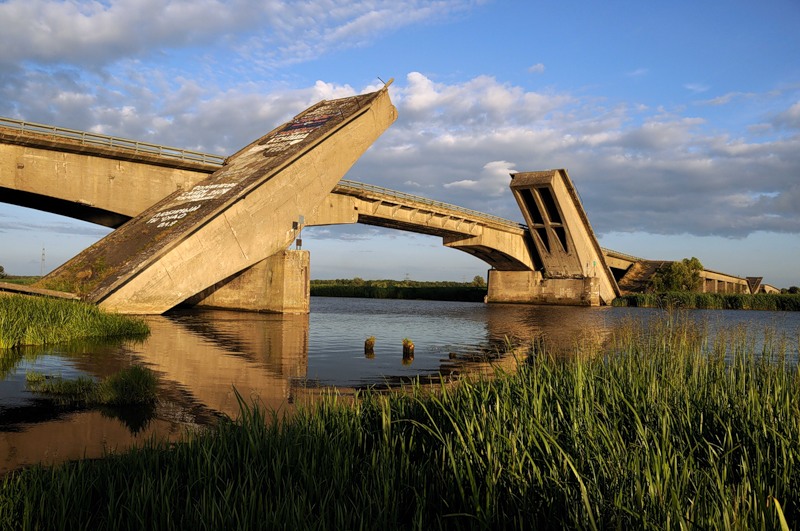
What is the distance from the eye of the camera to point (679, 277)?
7838 cm

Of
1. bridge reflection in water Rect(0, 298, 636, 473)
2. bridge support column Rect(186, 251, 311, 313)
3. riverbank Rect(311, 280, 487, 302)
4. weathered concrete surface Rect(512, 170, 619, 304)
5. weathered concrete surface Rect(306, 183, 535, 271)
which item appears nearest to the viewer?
bridge reflection in water Rect(0, 298, 636, 473)

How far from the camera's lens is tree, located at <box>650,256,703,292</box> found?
7800cm

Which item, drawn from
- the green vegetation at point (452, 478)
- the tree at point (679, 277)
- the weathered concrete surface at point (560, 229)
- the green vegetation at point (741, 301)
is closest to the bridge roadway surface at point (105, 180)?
the weathered concrete surface at point (560, 229)

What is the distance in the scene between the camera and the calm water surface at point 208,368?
8844 mm

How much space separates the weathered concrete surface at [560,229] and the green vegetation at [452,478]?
52.1m

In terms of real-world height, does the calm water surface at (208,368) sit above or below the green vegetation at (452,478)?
below

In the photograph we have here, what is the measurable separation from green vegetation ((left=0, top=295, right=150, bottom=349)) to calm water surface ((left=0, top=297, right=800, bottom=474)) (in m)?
0.91

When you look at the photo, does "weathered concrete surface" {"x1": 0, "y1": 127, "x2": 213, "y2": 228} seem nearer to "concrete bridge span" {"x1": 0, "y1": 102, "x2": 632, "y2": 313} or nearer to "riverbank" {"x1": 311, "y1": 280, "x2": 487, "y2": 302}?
"concrete bridge span" {"x1": 0, "y1": 102, "x2": 632, "y2": 313}

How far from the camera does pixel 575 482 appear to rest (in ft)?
16.6

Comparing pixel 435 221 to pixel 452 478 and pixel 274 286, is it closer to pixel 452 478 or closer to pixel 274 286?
pixel 274 286

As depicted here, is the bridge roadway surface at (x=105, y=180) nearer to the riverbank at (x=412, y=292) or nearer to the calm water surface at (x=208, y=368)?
the calm water surface at (x=208, y=368)

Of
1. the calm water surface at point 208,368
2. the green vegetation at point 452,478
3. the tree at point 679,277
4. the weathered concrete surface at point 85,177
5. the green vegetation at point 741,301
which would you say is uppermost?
the weathered concrete surface at point 85,177

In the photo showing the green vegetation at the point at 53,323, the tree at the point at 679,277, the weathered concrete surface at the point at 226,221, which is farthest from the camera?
the tree at the point at 679,277

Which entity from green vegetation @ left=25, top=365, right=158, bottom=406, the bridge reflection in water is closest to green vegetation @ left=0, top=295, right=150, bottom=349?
the bridge reflection in water
